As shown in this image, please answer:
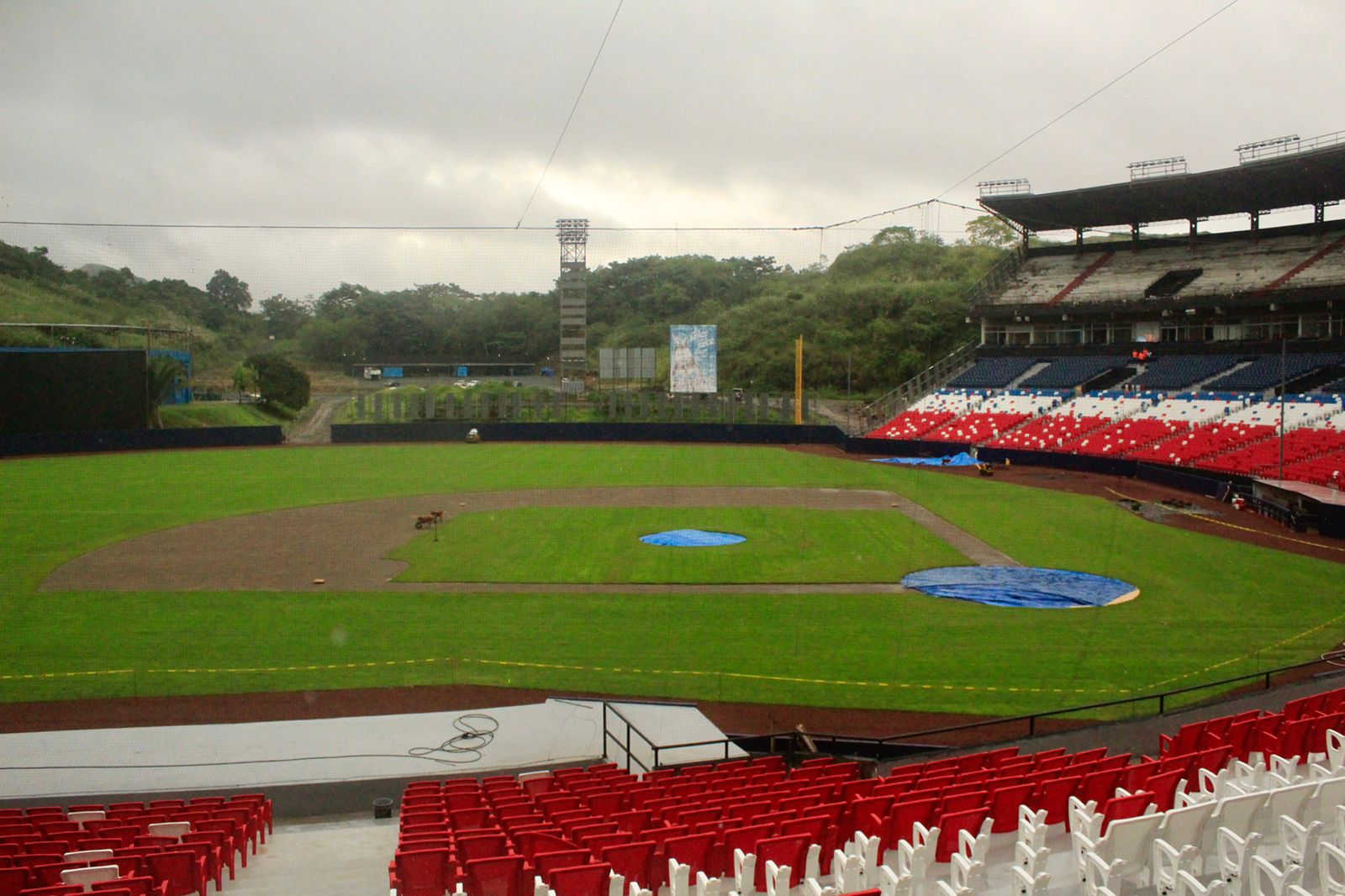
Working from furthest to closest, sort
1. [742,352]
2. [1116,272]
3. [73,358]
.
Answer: [742,352] → [1116,272] → [73,358]

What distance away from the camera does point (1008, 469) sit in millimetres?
47594

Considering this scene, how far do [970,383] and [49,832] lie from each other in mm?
59847

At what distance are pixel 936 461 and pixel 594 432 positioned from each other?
23991 mm

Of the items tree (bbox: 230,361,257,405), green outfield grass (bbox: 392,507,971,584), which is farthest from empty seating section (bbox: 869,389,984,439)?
tree (bbox: 230,361,257,405)

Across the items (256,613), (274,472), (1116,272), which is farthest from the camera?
(1116,272)

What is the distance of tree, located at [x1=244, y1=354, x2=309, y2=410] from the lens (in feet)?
208

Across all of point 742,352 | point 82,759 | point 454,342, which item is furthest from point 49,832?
point 742,352

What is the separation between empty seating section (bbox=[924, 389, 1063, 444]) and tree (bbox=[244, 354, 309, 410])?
39519 millimetres

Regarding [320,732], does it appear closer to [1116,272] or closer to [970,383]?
[970,383]

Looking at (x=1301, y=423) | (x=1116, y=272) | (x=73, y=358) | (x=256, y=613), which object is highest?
(x=1116, y=272)

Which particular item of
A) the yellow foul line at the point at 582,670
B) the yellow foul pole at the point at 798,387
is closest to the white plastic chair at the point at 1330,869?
the yellow foul line at the point at 582,670

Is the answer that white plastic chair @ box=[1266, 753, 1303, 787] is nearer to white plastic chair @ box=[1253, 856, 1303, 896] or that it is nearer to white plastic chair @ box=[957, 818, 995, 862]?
white plastic chair @ box=[1253, 856, 1303, 896]

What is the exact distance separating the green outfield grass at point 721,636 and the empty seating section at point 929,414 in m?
28.9

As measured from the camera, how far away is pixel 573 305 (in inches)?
2384
